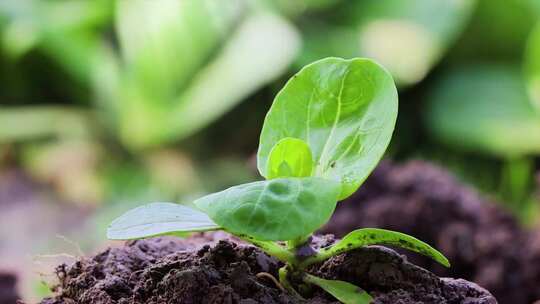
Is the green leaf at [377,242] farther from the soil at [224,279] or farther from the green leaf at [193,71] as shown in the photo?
the green leaf at [193,71]

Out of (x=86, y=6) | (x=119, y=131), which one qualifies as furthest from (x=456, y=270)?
(x=86, y=6)

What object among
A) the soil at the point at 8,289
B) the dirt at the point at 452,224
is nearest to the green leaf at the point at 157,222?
the soil at the point at 8,289

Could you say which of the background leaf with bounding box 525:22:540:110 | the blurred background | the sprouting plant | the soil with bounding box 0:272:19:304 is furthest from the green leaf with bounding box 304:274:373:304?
the background leaf with bounding box 525:22:540:110

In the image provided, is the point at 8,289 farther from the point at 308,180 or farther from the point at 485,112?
the point at 485,112

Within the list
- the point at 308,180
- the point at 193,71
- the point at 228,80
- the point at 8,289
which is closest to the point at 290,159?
the point at 308,180

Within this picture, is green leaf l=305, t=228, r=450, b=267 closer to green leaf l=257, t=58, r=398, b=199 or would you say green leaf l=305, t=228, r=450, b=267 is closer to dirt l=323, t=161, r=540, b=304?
green leaf l=257, t=58, r=398, b=199

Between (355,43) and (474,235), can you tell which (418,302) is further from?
(355,43)
